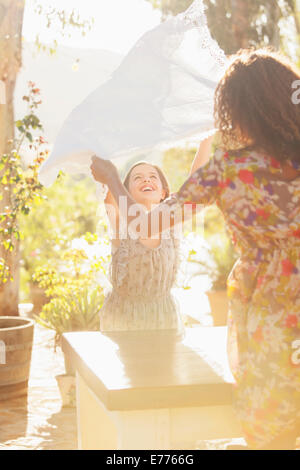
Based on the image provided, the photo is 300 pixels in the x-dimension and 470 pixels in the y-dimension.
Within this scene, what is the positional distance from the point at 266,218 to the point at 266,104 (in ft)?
1.12

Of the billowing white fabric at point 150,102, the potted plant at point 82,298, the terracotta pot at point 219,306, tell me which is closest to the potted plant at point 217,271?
the terracotta pot at point 219,306

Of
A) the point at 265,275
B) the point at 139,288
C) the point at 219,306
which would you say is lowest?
the point at 219,306

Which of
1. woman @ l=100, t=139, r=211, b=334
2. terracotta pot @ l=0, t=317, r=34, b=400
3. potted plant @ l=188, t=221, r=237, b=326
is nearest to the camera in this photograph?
woman @ l=100, t=139, r=211, b=334

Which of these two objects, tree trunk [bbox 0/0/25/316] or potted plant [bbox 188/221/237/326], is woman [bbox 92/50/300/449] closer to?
tree trunk [bbox 0/0/25/316]

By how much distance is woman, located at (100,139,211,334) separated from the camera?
3.75 meters

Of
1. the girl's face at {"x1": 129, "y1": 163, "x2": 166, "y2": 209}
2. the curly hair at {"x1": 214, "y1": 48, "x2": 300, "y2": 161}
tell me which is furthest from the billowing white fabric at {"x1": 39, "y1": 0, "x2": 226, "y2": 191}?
the curly hair at {"x1": 214, "y1": 48, "x2": 300, "y2": 161}

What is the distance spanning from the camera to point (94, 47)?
4.54m

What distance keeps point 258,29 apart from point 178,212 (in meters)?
8.08

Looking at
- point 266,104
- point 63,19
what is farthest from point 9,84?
point 266,104

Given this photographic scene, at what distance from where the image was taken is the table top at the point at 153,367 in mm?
2010

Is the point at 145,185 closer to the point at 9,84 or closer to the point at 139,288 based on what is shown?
the point at 139,288

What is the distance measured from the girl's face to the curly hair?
1.65 meters

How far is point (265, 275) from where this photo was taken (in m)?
2.13
